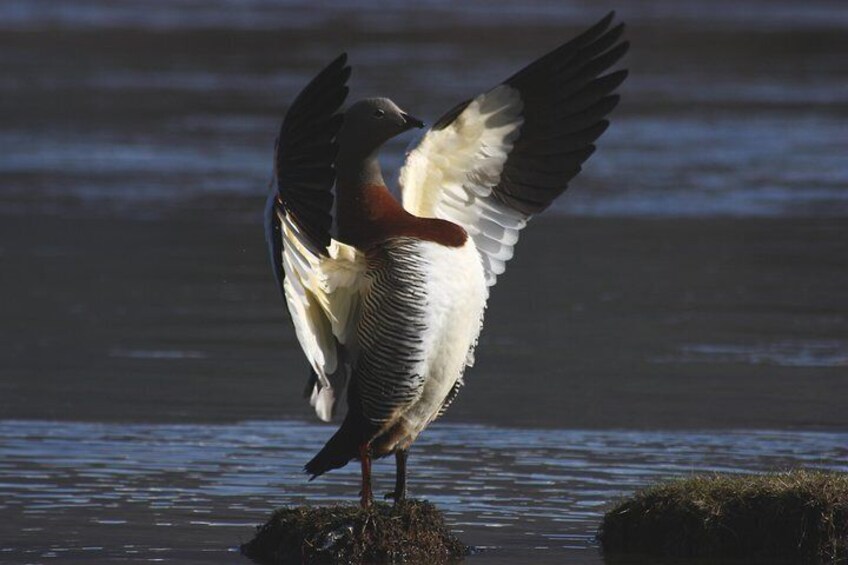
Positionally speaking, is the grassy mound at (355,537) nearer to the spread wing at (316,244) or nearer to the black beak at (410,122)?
the spread wing at (316,244)

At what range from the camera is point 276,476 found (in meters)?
9.24

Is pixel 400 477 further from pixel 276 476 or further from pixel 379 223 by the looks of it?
pixel 276 476

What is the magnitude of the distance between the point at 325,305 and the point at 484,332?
536 cm

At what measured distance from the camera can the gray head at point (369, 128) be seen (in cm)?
796

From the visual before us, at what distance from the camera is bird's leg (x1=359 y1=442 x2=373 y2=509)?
7.95 m

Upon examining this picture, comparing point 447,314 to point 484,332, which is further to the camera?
point 484,332

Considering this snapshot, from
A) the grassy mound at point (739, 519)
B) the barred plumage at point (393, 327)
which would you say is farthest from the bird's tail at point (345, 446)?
the grassy mound at point (739, 519)

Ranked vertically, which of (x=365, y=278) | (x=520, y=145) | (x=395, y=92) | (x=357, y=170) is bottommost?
(x=365, y=278)

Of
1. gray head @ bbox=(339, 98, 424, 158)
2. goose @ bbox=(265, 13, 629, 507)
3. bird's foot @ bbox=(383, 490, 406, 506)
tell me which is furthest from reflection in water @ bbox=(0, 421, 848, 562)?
gray head @ bbox=(339, 98, 424, 158)

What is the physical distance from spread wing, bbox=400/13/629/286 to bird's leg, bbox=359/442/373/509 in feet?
3.57

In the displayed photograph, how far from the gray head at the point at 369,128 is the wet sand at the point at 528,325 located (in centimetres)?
282

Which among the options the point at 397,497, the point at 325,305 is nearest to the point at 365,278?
the point at 325,305

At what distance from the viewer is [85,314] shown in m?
13.7

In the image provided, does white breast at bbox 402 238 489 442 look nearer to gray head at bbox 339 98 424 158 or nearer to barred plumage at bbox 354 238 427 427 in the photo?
barred plumage at bbox 354 238 427 427
